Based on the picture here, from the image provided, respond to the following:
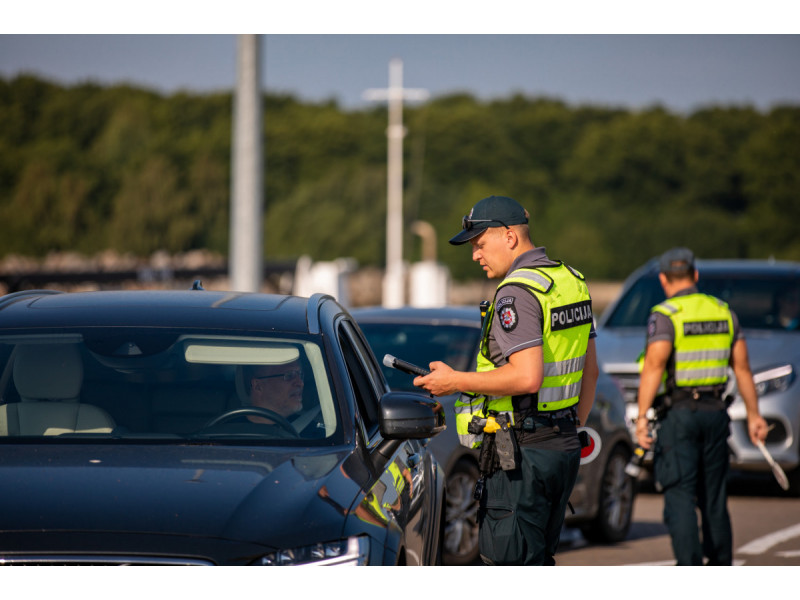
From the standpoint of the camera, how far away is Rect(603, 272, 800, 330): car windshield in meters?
11.5

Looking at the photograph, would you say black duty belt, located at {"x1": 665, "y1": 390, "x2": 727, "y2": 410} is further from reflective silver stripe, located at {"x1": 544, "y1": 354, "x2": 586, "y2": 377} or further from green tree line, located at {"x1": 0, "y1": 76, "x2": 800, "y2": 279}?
green tree line, located at {"x1": 0, "y1": 76, "x2": 800, "y2": 279}

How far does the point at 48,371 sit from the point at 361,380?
46.3 inches

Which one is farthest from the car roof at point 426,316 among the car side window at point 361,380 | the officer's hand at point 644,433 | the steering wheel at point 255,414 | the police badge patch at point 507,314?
the steering wheel at point 255,414

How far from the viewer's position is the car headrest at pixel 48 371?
477 cm

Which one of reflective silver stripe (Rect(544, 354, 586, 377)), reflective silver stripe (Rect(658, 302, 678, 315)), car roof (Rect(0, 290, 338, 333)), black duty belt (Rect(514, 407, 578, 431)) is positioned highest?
car roof (Rect(0, 290, 338, 333))

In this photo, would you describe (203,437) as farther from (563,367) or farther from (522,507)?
(563,367)

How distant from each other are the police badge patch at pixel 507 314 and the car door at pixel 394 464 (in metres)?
0.55

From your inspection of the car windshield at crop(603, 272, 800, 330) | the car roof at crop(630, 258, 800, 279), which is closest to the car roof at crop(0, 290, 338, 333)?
the car windshield at crop(603, 272, 800, 330)

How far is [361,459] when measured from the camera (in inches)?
174

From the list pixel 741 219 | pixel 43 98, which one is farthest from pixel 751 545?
pixel 43 98

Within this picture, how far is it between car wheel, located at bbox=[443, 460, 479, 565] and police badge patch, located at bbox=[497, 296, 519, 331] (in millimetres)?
2879

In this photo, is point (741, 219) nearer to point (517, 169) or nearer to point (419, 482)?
point (517, 169)

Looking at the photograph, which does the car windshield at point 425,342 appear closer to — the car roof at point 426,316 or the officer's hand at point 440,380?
the car roof at point 426,316

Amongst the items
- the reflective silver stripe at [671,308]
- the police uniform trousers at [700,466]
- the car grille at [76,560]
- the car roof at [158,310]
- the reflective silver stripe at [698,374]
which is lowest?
the police uniform trousers at [700,466]
